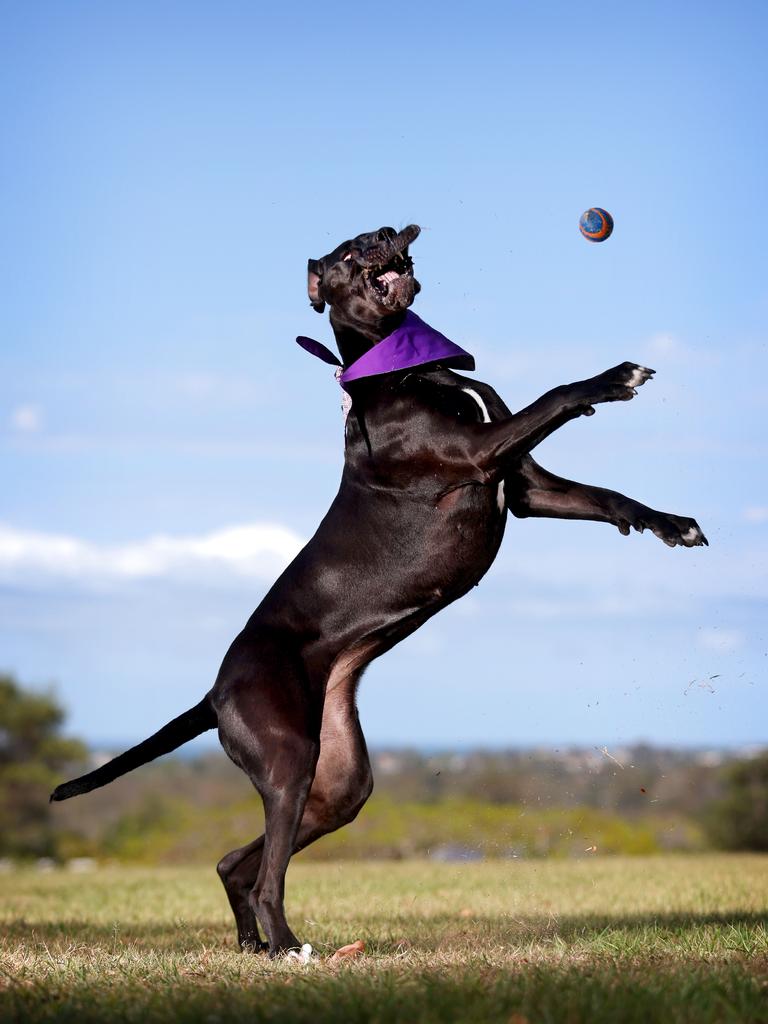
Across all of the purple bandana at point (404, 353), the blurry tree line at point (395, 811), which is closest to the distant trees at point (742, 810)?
the blurry tree line at point (395, 811)

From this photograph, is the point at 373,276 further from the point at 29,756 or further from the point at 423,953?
the point at 29,756

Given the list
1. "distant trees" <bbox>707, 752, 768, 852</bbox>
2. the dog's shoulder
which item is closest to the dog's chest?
the dog's shoulder

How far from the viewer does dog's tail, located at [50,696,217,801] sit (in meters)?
5.23

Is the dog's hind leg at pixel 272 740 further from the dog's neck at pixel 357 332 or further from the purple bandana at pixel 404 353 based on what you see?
the dog's neck at pixel 357 332

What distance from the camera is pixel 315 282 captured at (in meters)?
5.68

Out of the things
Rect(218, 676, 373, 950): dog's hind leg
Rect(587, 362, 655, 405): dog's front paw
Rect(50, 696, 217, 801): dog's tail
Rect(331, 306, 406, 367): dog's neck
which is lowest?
Rect(218, 676, 373, 950): dog's hind leg

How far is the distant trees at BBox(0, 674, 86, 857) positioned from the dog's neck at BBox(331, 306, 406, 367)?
1466cm

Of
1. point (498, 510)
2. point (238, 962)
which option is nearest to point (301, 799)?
point (238, 962)

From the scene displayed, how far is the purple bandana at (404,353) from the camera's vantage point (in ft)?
17.1

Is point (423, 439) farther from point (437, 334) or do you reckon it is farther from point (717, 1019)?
point (717, 1019)

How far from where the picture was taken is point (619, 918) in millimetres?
6477

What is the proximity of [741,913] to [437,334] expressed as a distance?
10.8 ft

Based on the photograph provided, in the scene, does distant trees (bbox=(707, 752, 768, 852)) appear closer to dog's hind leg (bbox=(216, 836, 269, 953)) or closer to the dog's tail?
dog's hind leg (bbox=(216, 836, 269, 953))

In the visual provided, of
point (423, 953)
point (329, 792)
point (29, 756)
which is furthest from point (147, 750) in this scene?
point (29, 756)
